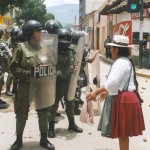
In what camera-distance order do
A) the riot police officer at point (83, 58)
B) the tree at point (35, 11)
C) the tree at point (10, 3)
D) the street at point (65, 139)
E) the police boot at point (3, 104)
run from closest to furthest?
the street at point (65, 139)
the riot police officer at point (83, 58)
the police boot at point (3, 104)
the tree at point (10, 3)
the tree at point (35, 11)

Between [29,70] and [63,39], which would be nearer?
[29,70]

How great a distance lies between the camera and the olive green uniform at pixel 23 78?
17.3 feet

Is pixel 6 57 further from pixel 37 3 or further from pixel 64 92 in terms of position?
pixel 37 3

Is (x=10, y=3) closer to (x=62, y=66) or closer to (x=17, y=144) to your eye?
(x=62, y=66)

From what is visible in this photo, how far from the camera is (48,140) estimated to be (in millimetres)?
5977

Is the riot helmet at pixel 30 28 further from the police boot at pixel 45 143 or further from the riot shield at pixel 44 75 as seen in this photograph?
the police boot at pixel 45 143

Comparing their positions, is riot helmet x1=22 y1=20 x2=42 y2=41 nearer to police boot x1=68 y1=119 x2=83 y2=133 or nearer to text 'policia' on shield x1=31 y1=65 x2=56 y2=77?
text 'policia' on shield x1=31 y1=65 x2=56 y2=77

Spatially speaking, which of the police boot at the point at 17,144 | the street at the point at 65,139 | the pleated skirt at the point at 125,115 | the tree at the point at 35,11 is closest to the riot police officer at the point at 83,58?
the street at the point at 65,139

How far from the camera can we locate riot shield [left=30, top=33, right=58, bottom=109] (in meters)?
5.29

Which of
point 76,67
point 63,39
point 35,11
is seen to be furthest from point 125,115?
point 35,11

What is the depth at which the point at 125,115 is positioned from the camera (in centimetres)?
461

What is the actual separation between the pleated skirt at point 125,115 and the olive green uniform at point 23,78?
1.21 metres

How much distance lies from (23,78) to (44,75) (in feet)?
0.89

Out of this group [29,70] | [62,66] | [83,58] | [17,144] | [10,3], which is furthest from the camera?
[10,3]
